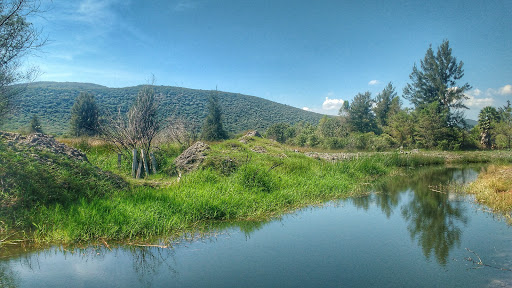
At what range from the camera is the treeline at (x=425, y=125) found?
3012 centimetres

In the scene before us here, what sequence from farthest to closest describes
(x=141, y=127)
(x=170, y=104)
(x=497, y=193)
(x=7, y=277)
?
(x=170, y=104), (x=141, y=127), (x=497, y=193), (x=7, y=277)

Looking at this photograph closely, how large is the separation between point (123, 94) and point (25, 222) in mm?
74383

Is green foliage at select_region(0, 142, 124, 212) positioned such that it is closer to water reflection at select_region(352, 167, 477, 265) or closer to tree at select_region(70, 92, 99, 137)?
water reflection at select_region(352, 167, 477, 265)

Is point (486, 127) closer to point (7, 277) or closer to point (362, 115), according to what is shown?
point (362, 115)

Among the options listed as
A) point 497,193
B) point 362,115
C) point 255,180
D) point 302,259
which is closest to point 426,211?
point 497,193

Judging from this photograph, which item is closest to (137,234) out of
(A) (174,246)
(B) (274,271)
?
(A) (174,246)

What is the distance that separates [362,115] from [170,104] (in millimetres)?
31310

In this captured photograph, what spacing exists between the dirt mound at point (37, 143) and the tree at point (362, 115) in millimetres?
40252

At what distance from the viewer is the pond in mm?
4117

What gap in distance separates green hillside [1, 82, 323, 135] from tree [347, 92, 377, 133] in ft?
60.5

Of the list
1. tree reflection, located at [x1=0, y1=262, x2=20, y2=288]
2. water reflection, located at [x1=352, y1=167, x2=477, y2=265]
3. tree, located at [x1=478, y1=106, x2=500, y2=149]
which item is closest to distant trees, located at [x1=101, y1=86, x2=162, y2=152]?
tree reflection, located at [x1=0, y1=262, x2=20, y2=288]

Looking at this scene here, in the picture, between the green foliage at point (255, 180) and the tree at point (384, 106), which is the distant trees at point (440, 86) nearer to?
the tree at point (384, 106)

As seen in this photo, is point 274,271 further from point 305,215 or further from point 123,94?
point 123,94

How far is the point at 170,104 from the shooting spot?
55125 millimetres
